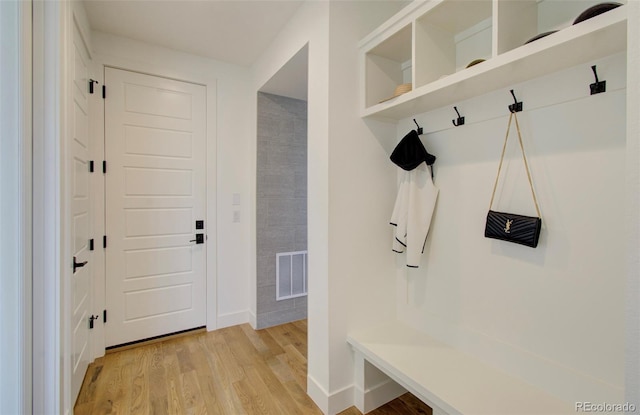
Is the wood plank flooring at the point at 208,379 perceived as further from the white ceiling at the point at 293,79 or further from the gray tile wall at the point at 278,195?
the white ceiling at the point at 293,79

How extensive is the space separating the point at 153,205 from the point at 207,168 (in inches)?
23.7

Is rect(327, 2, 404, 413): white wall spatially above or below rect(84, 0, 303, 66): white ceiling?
below

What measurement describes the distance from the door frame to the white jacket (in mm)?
1888

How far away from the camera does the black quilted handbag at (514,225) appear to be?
1292 mm

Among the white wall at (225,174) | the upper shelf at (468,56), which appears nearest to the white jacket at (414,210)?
the upper shelf at (468,56)

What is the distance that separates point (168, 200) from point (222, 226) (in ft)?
1.84

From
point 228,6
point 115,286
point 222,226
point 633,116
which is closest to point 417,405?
point 633,116

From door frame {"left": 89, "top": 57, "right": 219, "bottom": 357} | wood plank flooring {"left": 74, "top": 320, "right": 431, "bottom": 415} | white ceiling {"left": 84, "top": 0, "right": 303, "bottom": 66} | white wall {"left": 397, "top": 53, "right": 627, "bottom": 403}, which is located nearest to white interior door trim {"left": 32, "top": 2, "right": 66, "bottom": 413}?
wood plank flooring {"left": 74, "top": 320, "right": 431, "bottom": 415}

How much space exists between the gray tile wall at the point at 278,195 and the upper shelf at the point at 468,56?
4.44 ft

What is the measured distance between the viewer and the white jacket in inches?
70.8

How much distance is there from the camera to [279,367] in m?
2.28

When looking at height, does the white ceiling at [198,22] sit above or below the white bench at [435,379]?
above

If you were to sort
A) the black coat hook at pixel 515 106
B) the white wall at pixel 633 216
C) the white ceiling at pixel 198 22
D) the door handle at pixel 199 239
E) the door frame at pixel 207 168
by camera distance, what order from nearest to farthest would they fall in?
1. the white wall at pixel 633 216
2. the black coat hook at pixel 515 106
3. the white ceiling at pixel 198 22
4. the door frame at pixel 207 168
5. the door handle at pixel 199 239
